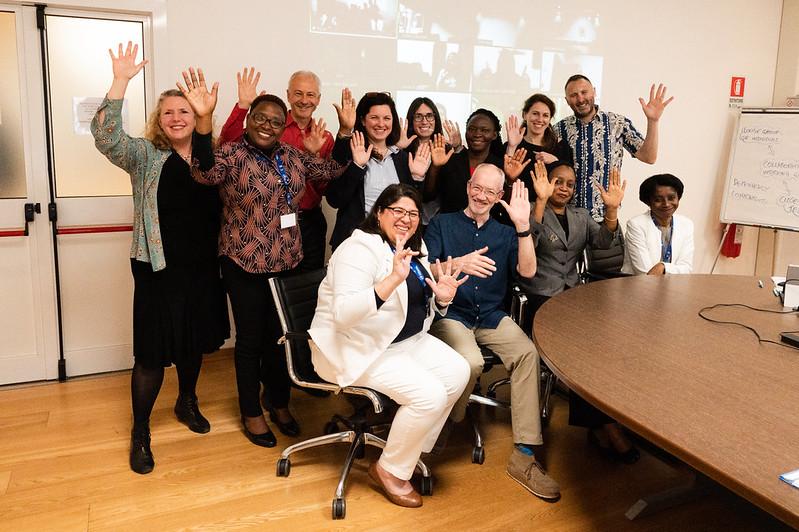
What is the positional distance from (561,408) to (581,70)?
8.65 ft

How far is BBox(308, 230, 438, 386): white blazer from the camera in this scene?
96.0 inches

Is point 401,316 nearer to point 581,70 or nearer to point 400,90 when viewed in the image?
point 400,90

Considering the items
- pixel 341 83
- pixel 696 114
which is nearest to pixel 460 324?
pixel 341 83

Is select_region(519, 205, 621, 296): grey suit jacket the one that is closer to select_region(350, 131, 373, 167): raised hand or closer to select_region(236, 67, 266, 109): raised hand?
select_region(350, 131, 373, 167): raised hand

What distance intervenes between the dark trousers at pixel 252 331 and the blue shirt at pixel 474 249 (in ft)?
2.46

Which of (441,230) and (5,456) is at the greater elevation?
(441,230)

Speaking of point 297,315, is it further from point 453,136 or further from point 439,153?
point 453,136

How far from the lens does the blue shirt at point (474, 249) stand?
9.89 ft

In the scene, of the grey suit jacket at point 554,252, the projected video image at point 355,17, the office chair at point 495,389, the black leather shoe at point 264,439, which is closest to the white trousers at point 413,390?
the office chair at point 495,389

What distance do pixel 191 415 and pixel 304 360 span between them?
84 cm

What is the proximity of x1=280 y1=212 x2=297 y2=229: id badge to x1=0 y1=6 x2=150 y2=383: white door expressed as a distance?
4.61 ft

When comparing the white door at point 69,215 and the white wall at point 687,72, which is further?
the white wall at point 687,72

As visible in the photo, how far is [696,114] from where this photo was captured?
212 inches

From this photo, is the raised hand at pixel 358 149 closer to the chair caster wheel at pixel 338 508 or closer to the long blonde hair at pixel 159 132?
the long blonde hair at pixel 159 132
